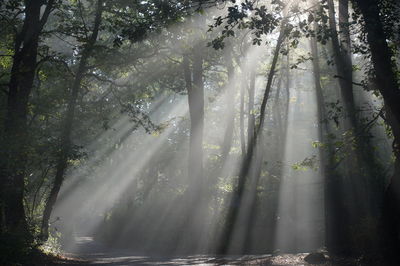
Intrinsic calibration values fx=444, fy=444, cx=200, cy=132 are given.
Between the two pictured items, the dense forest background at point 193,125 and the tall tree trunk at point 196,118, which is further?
the tall tree trunk at point 196,118

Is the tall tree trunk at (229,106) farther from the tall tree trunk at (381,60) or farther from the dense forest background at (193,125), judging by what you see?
the tall tree trunk at (381,60)

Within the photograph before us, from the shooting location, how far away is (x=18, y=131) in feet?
44.5

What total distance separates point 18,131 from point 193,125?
13754 mm

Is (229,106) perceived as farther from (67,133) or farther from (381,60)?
(381,60)

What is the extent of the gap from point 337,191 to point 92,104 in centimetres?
1238

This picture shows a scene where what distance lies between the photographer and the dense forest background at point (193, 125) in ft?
39.1

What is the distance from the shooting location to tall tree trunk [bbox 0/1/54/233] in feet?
41.9

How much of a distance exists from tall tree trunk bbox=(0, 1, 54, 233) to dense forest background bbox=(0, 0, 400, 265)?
57 millimetres

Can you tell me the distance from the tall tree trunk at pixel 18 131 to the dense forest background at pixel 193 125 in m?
0.06

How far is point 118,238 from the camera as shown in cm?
3881

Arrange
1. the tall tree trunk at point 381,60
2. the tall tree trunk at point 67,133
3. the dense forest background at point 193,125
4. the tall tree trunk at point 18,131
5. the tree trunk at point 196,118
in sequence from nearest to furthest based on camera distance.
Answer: the tall tree trunk at point 381,60, the dense forest background at point 193,125, the tall tree trunk at point 18,131, the tall tree trunk at point 67,133, the tree trunk at point 196,118

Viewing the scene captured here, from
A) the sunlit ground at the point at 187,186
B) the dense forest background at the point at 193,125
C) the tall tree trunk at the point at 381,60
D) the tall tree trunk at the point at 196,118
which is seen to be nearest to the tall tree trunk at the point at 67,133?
the dense forest background at the point at 193,125

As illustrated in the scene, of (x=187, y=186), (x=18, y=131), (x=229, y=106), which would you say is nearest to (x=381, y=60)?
(x=18, y=131)

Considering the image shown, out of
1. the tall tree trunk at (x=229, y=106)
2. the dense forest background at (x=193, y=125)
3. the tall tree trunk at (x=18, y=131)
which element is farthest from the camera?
the tall tree trunk at (x=229, y=106)
